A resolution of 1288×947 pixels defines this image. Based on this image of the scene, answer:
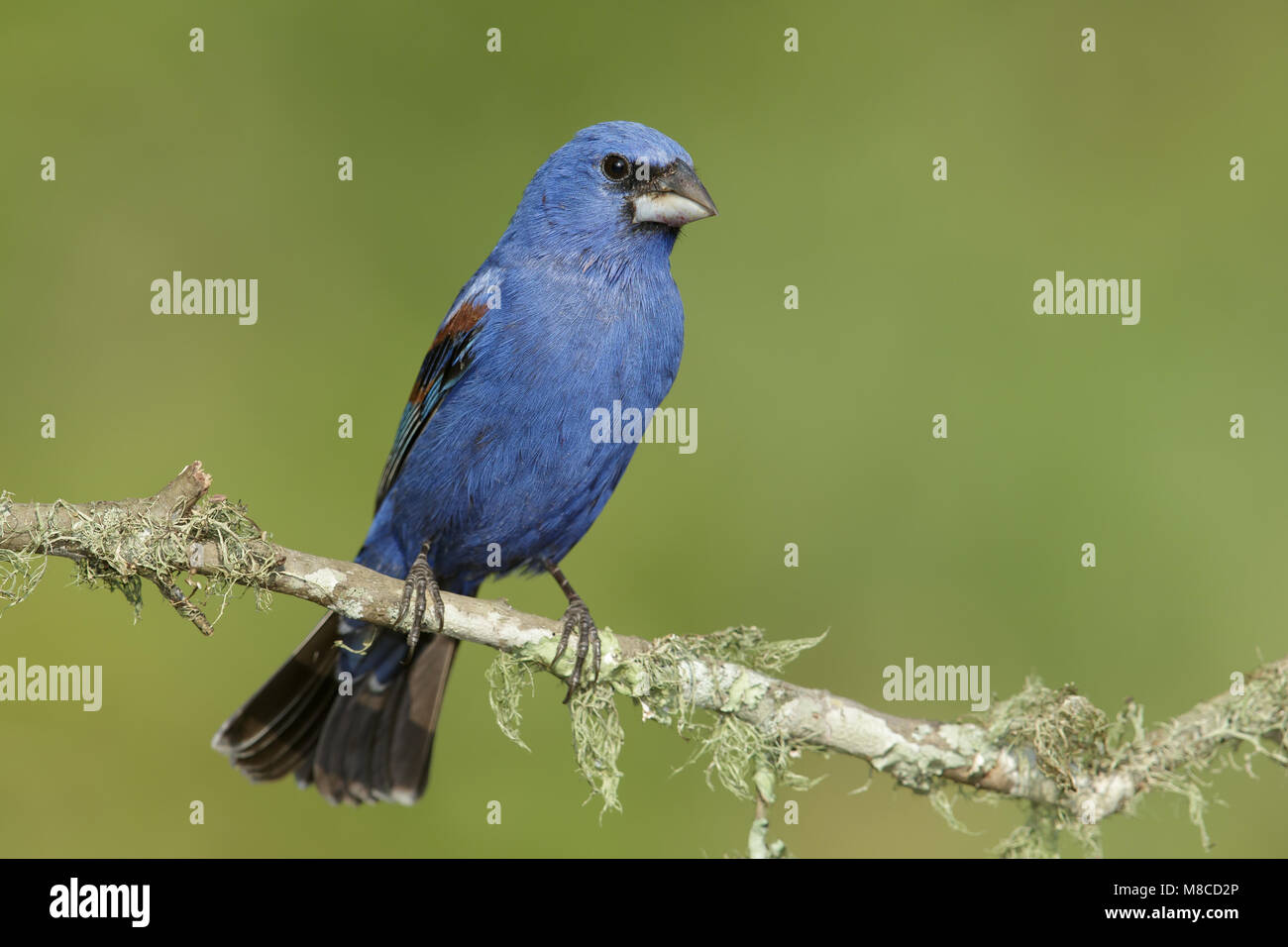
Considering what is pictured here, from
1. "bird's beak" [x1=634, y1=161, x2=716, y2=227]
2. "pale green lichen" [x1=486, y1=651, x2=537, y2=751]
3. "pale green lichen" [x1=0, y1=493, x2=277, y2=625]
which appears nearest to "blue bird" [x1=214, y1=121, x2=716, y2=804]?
"bird's beak" [x1=634, y1=161, x2=716, y2=227]

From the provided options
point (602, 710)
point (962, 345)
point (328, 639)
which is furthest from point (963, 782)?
point (962, 345)

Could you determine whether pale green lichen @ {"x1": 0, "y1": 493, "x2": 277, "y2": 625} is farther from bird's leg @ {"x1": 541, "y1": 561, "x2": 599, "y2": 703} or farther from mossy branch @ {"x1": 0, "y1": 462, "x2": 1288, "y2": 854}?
bird's leg @ {"x1": 541, "y1": 561, "x2": 599, "y2": 703}

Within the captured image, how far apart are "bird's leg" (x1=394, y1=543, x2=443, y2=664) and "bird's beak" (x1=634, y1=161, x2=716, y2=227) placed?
1556mm

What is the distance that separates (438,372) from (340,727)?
1.57 meters

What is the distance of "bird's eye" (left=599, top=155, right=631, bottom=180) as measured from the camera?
15.5 ft

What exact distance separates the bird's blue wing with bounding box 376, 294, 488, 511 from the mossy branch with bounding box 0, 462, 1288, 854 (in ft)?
3.76

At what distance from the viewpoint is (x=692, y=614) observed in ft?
20.2

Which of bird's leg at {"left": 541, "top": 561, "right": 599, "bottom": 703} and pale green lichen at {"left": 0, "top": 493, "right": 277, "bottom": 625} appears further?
bird's leg at {"left": 541, "top": 561, "right": 599, "bottom": 703}

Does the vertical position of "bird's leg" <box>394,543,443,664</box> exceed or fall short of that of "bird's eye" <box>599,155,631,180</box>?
it falls short

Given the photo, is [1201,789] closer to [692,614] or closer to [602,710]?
[602,710]

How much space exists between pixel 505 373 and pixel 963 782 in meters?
2.17

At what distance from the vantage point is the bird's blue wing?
4.77m

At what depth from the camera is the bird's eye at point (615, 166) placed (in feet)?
15.5

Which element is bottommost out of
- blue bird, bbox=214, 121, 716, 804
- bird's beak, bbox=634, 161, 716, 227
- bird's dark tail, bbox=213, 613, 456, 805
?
bird's dark tail, bbox=213, 613, 456, 805
